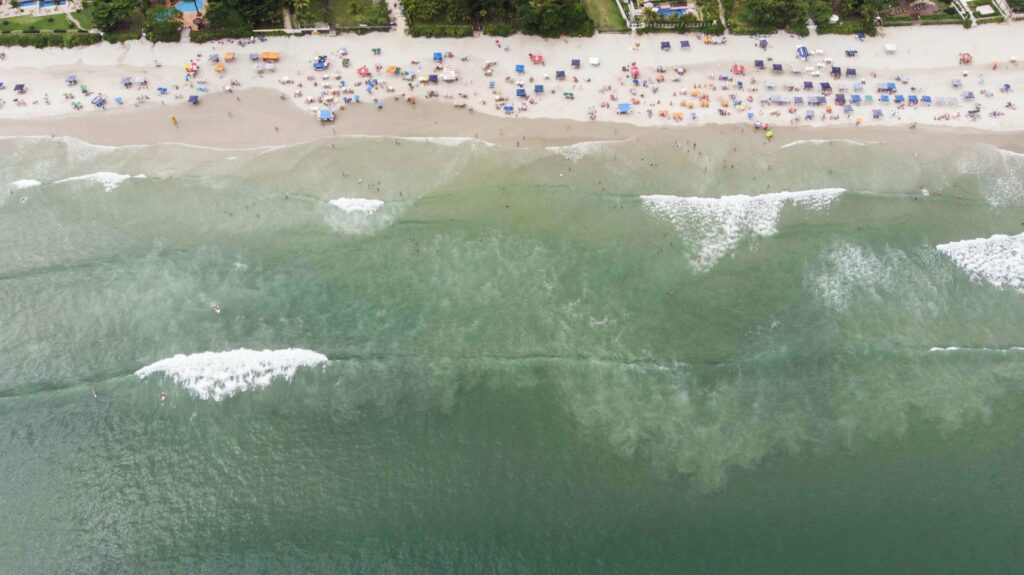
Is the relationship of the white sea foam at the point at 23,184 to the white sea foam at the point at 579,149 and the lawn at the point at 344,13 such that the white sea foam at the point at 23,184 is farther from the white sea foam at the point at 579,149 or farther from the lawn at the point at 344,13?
the white sea foam at the point at 579,149

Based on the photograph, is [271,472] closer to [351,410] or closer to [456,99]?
[351,410]

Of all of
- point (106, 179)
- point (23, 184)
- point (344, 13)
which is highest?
point (344, 13)

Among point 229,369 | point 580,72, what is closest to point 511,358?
point 229,369

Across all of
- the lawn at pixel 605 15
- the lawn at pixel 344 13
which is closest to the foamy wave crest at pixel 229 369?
the lawn at pixel 344 13

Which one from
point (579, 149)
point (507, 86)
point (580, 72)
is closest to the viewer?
point (579, 149)

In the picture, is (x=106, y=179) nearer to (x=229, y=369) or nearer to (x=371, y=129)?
(x=371, y=129)

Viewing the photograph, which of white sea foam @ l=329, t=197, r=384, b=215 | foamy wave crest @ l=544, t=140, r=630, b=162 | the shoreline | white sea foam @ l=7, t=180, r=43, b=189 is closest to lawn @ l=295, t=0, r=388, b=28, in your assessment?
the shoreline
